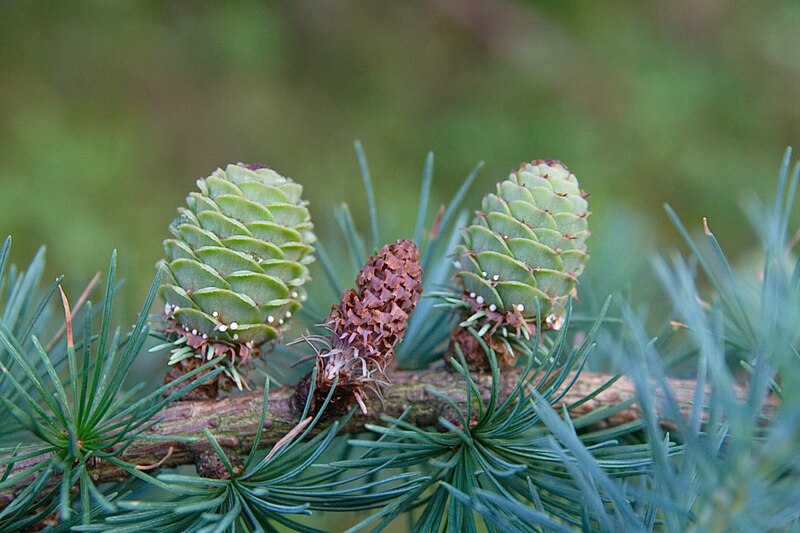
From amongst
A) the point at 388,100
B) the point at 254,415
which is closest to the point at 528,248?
the point at 254,415

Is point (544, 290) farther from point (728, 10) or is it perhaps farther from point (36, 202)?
point (728, 10)

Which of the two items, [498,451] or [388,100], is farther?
[388,100]

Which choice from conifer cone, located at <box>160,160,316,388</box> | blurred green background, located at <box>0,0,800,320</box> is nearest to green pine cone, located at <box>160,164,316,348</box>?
conifer cone, located at <box>160,160,316,388</box>

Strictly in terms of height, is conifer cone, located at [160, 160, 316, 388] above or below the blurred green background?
below

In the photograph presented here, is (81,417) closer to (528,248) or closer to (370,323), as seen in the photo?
(370,323)

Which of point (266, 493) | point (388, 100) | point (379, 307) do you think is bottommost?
point (266, 493)

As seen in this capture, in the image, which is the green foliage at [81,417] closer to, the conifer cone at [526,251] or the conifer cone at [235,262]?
the conifer cone at [235,262]

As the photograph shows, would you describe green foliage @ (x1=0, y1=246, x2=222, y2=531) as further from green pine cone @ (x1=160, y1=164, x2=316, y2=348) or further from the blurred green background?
the blurred green background
